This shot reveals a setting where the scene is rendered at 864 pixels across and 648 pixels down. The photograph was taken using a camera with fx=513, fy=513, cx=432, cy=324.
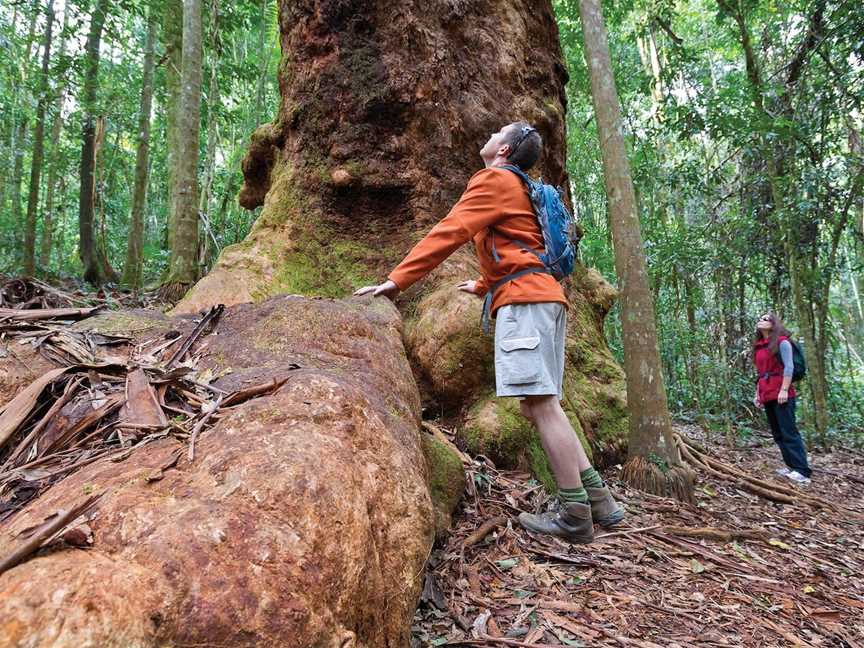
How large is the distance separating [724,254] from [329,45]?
25.5 ft

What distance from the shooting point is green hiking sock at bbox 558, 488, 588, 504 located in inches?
105

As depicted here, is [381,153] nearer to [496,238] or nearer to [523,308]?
[496,238]

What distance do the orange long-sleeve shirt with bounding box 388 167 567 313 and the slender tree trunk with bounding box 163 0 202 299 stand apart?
3.79 m

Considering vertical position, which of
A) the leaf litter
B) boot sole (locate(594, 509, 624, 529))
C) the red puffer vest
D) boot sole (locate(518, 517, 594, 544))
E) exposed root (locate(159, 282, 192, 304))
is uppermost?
exposed root (locate(159, 282, 192, 304))

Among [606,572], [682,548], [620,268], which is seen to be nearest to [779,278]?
[620,268]

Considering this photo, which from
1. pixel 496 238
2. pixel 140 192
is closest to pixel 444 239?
pixel 496 238

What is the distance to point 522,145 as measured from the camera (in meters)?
2.95

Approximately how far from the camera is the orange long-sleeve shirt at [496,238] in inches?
106

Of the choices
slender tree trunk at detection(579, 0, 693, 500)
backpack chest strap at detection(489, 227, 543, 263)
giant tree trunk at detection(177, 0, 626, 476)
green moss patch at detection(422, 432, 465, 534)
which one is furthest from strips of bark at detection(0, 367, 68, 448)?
slender tree trunk at detection(579, 0, 693, 500)

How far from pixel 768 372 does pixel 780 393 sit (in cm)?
36

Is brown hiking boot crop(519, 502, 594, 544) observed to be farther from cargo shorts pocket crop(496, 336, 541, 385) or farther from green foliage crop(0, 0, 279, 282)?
green foliage crop(0, 0, 279, 282)

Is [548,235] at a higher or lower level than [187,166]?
lower

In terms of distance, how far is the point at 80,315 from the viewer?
8.80 feet

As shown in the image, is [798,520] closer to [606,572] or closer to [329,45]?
[606,572]
